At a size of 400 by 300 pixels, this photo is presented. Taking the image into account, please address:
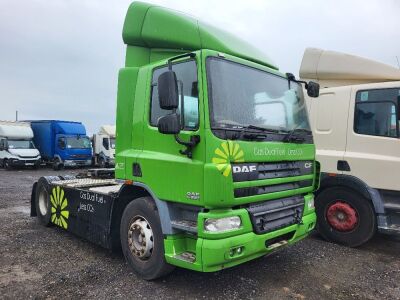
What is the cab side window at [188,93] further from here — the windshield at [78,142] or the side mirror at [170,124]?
the windshield at [78,142]

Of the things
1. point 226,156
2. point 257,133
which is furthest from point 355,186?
point 226,156

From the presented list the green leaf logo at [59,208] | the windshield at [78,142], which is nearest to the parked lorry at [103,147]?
the windshield at [78,142]

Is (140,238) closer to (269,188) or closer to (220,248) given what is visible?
(220,248)

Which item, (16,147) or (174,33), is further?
(16,147)

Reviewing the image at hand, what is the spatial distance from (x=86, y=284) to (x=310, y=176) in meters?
2.94

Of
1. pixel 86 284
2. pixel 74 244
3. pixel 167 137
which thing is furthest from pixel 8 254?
pixel 167 137

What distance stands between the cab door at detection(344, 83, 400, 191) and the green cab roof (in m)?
2.01

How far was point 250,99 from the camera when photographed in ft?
12.7

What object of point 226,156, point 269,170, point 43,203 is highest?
point 226,156

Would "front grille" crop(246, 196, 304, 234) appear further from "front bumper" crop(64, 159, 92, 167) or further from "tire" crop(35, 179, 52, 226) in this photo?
"front bumper" crop(64, 159, 92, 167)

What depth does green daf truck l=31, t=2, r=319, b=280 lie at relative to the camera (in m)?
3.38

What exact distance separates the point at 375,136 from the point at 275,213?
247 cm

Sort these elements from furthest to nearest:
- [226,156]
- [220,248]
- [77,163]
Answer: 1. [77,163]
2. [226,156]
3. [220,248]

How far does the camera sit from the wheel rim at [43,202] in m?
6.57
